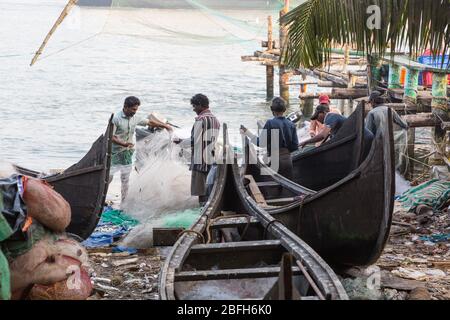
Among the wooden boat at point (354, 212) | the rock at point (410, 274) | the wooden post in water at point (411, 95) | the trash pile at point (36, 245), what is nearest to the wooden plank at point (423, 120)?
the wooden post in water at point (411, 95)

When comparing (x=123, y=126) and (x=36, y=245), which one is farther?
(x=123, y=126)

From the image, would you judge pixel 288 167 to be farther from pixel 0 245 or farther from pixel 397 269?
pixel 0 245

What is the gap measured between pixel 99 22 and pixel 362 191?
4691 cm

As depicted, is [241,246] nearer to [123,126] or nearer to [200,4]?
[123,126]

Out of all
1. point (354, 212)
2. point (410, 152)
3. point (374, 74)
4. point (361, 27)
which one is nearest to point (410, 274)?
point (354, 212)

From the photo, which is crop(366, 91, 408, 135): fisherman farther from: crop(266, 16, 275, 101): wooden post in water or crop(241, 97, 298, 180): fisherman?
crop(266, 16, 275, 101): wooden post in water

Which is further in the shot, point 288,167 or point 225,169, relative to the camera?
point 288,167

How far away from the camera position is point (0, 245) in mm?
4004

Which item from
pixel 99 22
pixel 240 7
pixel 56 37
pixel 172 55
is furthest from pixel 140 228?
pixel 99 22

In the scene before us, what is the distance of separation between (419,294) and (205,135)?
3.11m

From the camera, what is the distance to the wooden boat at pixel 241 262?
4.34 meters

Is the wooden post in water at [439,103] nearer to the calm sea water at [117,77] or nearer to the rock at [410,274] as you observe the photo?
the rock at [410,274]

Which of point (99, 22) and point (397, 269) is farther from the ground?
point (99, 22)

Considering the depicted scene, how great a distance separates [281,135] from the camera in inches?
322
